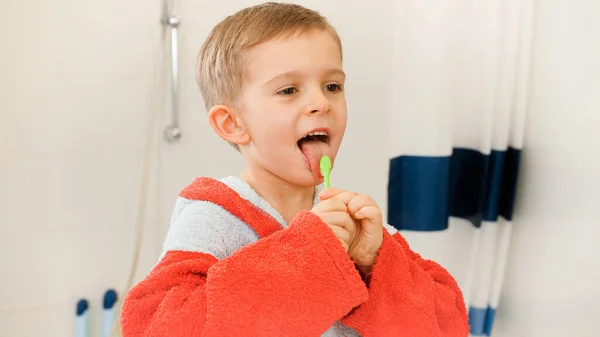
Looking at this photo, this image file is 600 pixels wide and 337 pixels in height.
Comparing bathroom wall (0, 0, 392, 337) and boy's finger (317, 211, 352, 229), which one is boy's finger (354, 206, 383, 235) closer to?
boy's finger (317, 211, 352, 229)

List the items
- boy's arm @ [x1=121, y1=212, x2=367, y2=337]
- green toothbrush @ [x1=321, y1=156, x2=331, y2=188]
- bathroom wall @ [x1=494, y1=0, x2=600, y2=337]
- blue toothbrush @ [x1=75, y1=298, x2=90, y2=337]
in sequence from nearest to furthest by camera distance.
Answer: boy's arm @ [x1=121, y1=212, x2=367, y2=337], green toothbrush @ [x1=321, y1=156, x2=331, y2=188], bathroom wall @ [x1=494, y1=0, x2=600, y2=337], blue toothbrush @ [x1=75, y1=298, x2=90, y2=337]

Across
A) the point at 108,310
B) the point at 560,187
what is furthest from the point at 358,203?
the point at 108,310

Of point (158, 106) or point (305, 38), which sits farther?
Answer: point (158, 106)

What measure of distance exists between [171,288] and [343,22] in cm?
111

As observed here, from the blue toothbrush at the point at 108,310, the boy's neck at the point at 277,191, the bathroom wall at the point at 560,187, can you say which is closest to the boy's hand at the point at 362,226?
the boy's neck at the point at 277,191

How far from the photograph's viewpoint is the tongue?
72cm

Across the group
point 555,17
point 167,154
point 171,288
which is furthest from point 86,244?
point 555,17

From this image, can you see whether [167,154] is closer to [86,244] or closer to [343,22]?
[86,244]

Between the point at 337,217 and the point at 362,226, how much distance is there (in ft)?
0.18

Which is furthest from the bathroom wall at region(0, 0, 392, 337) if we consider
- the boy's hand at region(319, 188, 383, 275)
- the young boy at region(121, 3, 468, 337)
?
the boy's hand at region(319, 188, 383, 275)

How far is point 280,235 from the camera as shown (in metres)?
0.62

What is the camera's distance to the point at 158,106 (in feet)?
4.58

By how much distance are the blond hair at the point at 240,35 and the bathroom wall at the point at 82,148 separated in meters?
0.65

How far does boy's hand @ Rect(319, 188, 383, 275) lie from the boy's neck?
5.0 inches
